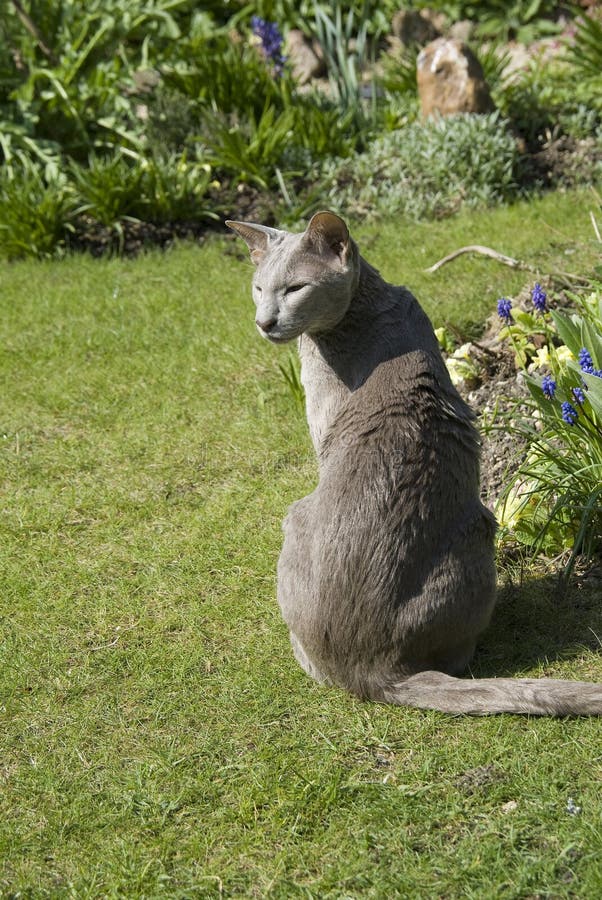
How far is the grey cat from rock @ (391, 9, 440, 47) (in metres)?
6.58

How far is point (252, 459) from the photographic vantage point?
544cm

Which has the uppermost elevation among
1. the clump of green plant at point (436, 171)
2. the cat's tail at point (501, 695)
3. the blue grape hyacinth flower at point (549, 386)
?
the blue grape hyacinth flower at point (549, 386)

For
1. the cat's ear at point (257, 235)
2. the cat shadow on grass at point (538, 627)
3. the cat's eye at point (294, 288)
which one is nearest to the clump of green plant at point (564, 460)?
the cat shadow on grass at point (538, 627)

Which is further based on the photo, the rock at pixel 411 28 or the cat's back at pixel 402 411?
the rock at pixel 411 28

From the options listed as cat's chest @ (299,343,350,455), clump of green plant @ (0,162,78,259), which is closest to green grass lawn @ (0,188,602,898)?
cat's chest @ (299,343,350,455)

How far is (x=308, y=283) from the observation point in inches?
147

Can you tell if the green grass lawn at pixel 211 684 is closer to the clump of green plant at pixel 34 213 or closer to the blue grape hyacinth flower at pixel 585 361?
the blue grape hyacinth flower at pixel 585 361

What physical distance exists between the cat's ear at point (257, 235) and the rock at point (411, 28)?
642cm

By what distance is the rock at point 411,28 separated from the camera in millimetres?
9680

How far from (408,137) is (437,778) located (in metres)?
5.63

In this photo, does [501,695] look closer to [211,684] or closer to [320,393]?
[211,684]

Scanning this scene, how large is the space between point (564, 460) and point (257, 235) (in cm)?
155

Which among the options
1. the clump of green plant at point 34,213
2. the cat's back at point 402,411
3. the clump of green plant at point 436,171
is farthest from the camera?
the clump of green plant at point 436,171

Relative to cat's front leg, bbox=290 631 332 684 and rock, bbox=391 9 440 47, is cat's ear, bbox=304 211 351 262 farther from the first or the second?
rock, bbox=391 9 440 47
